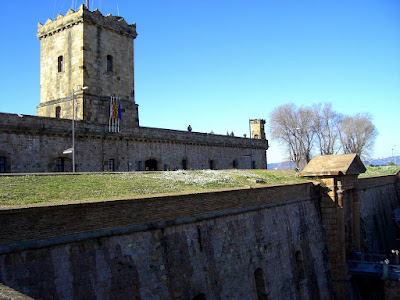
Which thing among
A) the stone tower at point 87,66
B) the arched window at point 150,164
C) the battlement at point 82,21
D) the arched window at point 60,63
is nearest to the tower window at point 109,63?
the stone tower at point 87,66

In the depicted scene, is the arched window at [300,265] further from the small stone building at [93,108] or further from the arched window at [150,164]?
the arched window at [150,164]

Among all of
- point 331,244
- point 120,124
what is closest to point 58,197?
point 331,244

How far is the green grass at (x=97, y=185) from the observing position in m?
10.6

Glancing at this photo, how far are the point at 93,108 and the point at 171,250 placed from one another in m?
17.8

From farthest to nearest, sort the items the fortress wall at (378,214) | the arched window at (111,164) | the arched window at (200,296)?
the fortress wall at (378,214), the arched window at (111,164), the arched window at (200,296)

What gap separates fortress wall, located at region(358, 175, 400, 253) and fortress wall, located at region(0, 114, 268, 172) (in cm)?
1205

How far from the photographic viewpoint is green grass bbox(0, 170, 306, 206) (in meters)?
10.7

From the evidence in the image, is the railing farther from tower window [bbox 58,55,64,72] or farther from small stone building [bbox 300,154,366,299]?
tower window [bbox 58,55,64,72]

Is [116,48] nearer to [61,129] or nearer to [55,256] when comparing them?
[61,129]

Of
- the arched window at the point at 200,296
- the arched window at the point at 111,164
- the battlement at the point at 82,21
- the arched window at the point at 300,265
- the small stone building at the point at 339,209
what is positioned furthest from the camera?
the battlement at the point at 82,21

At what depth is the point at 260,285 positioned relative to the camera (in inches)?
587

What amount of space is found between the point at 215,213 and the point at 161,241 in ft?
9.11

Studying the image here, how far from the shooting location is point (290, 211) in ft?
61.1

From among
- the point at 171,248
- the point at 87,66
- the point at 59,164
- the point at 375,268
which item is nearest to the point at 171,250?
the point at 171,248
